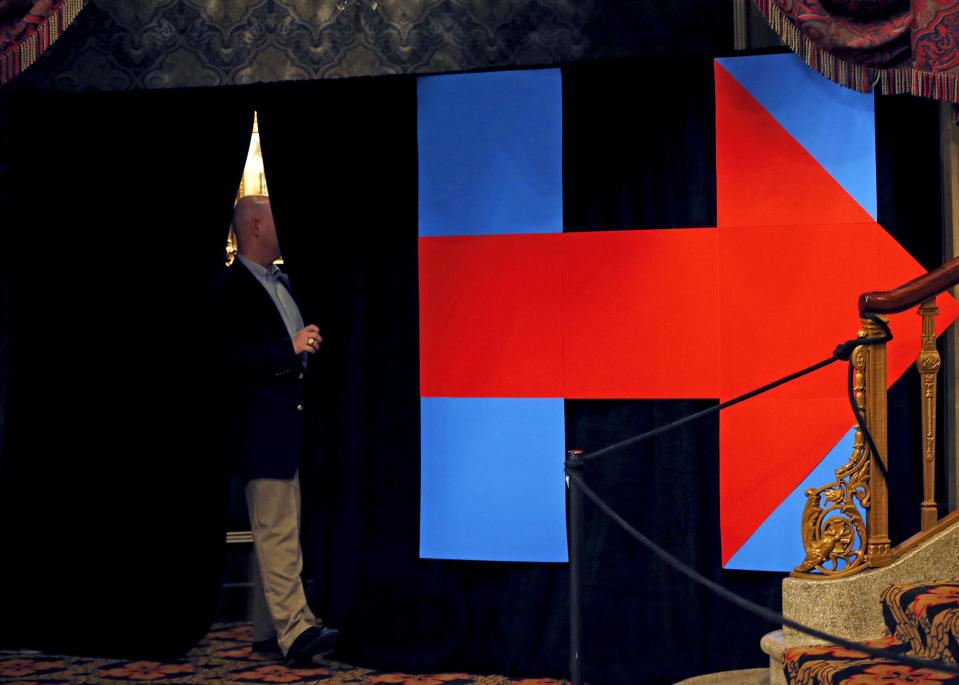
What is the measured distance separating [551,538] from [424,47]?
6.27 feet

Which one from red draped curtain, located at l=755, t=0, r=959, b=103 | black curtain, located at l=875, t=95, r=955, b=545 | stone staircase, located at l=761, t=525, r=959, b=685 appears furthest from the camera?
black curtain, located at l=875, t=95, r=955, b=545

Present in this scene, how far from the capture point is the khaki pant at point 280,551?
3332 mm

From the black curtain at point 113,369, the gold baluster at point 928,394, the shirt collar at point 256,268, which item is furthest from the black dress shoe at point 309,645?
the gold baluster at point 928,394

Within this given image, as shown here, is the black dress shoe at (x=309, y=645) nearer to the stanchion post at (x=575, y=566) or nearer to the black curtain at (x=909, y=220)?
the stanchion post at (x=575, y=566)

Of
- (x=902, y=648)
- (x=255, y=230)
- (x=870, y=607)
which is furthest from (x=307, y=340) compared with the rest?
(x=902, y=648)

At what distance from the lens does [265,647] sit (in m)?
3.51

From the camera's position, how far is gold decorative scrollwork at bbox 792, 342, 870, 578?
2467 millimetres

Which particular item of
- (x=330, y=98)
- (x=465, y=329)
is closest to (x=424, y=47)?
(x=330, y=98)

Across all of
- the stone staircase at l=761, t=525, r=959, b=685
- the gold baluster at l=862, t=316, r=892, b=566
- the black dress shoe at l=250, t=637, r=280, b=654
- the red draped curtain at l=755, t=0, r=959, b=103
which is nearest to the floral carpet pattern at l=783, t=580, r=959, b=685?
the stone staircase at l=761, t=525, r=959, b=685

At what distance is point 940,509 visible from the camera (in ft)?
10.2

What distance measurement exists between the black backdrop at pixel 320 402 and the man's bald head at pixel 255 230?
0.06 metres

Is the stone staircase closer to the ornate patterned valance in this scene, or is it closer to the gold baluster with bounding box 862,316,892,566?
the gold baluster with bounding box 862,316,892,566

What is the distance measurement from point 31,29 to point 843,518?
3000 mm

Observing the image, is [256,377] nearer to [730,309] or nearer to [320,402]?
[320,402]
